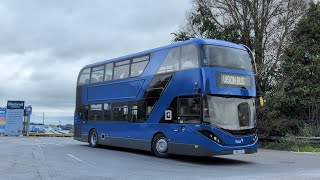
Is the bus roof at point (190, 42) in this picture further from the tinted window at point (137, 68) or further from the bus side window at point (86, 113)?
the bus side window at point (86, 113)

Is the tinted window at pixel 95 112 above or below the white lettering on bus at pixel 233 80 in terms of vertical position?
below

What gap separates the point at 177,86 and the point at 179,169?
12.4 ft

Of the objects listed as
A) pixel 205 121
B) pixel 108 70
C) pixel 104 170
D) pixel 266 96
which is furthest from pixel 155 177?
pixel 266 96

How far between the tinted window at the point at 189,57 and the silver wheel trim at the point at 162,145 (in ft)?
9.81

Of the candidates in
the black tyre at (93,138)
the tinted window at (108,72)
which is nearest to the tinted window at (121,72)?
the tinted window at (108,72)

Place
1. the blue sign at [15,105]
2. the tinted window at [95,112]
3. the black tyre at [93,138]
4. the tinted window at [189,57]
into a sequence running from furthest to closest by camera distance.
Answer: the blue sign at [15,105] → the black tyre at [93,138] → the tinted window at [95,112] → the tinted window at [189,57]

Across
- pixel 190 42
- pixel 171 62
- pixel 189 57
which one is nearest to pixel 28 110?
pixel 171 62

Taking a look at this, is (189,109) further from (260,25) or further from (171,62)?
(260,25)

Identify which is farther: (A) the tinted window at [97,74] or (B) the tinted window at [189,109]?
(A) the tinted window at [97,74]

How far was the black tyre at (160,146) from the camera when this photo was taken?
1692 cm

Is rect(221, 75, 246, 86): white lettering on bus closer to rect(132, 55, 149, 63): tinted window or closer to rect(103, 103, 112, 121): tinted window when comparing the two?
rect(132, 55, 149, 63): tinted window

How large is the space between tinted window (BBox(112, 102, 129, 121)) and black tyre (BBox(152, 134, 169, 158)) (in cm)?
250

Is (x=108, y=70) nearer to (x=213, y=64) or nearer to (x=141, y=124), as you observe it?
(x=141, y=124)

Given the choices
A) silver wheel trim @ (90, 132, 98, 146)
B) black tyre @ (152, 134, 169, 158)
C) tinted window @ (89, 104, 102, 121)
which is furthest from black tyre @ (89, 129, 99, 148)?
black tyre @ (152, 134, 169, 158)
